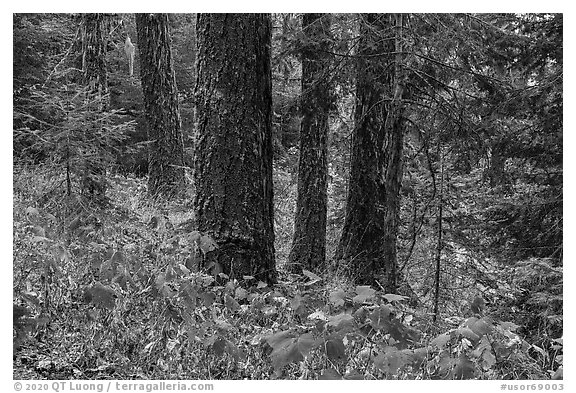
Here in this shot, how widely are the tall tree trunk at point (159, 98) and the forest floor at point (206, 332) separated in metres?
7.05

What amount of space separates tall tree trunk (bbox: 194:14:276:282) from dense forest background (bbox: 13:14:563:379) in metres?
0.02

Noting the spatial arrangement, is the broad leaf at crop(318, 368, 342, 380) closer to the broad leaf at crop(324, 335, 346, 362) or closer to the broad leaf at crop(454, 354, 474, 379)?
the broad leaf at crop(324, 335, 346, 362)

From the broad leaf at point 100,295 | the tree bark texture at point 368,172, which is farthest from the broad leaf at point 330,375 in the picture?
the tree bark texture at point 368,172

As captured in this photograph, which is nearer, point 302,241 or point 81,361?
point 81,361

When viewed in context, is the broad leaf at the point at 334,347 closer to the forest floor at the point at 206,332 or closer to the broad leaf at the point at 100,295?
the forest floor at the point at 206,332

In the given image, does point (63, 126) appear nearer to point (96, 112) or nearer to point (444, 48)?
point (96, 112)

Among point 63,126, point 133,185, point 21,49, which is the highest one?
point 21,49

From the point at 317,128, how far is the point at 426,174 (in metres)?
2.19

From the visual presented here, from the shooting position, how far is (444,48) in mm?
7082

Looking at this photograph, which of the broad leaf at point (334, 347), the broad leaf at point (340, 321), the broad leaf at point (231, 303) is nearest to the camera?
the broad leaf at point (334, 347)

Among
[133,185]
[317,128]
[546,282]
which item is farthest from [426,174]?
[133,185]

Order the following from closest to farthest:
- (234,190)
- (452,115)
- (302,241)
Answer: (234,190), (452,115), (302,241)

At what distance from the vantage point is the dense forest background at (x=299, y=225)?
390 centimetres

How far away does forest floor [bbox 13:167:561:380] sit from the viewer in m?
3.56
